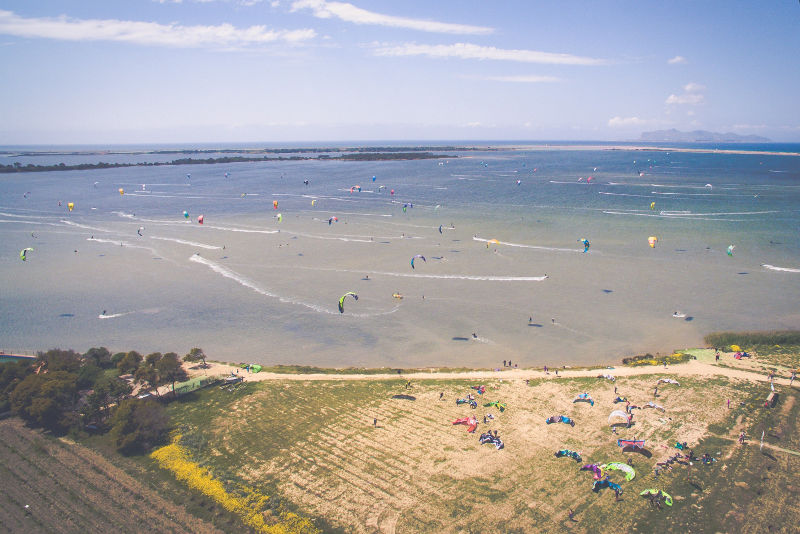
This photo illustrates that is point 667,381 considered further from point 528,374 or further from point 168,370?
point 168,370

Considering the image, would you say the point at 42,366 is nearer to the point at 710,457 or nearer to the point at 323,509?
the point at 323,509

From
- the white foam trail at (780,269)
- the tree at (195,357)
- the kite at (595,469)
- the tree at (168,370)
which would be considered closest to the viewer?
the kite at (595,469)

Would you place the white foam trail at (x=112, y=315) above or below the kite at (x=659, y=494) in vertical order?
above

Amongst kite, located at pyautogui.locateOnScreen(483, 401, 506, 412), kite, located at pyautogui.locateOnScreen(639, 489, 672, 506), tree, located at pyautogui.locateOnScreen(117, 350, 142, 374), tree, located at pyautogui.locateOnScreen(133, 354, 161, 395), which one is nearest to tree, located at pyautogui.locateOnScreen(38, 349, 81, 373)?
tree, located at pyautogui.locateOnScreen(117, 350, 142, 374)

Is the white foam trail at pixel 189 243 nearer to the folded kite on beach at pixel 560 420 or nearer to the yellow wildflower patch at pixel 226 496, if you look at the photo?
the yellow wildflower patch at pixel 226 496

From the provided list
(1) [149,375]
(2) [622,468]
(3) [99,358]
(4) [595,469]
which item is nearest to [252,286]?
(3) [99,358]

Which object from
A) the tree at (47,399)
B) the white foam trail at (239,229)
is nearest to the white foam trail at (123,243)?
the white foam trail at (239,229)

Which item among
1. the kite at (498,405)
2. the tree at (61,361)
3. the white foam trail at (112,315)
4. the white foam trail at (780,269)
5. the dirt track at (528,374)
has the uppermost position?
the white foam trail at (780,269)
